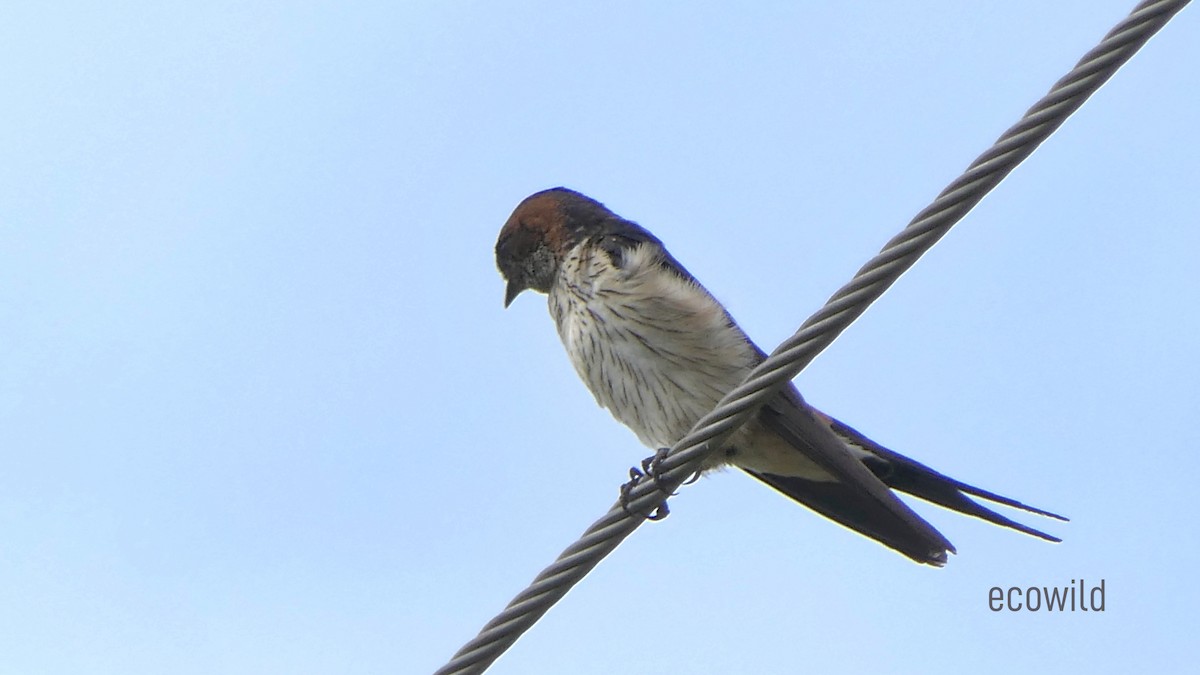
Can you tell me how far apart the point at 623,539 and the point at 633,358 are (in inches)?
57.3

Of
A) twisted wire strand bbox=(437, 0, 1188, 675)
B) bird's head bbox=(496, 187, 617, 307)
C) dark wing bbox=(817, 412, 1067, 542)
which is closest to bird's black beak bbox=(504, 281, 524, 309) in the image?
bird's head bbox=(496, 187, 617, 307)

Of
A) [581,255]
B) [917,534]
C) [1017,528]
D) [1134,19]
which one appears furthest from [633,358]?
[1134,19]

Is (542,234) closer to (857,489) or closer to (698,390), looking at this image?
(698,390)

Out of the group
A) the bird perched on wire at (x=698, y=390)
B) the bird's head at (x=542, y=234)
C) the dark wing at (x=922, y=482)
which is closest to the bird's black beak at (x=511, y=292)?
the bird's head at (x=542, y=234)

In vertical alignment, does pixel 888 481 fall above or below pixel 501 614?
above

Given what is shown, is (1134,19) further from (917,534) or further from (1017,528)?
(917,534)

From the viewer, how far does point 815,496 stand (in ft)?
16.1

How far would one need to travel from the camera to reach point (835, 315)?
302 centimetres

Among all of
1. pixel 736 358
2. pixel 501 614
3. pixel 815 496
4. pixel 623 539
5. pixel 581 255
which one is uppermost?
pixel 581 255

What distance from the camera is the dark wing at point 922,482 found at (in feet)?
13.9

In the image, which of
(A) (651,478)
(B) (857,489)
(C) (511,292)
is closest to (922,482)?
(B) (857,489)

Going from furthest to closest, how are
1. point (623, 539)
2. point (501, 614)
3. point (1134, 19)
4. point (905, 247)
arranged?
point (623, 539), point (501, 614), point (905, 247), point (1134, 19)

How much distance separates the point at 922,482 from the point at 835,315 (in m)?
1.77

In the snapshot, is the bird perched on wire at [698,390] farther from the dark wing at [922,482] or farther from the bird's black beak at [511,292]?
the bird's black beak at [511,292]
